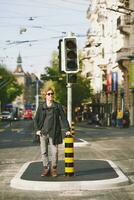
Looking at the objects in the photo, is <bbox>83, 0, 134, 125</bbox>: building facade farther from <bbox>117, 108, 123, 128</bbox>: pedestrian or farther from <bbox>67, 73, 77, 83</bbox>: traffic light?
<bbox>67, 73, 77, 83</bbox>: traffic light

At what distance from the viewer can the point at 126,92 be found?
2395 inches

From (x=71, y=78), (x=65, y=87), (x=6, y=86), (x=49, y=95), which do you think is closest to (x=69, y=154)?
(x=49, y=95)

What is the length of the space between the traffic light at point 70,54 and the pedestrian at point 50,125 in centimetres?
535

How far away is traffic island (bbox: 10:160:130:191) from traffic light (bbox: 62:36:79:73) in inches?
190

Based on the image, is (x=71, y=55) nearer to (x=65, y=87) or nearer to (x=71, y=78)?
(x=71, y=78)

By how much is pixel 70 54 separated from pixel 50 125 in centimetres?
616

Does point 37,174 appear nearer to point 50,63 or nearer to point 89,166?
point 89,166

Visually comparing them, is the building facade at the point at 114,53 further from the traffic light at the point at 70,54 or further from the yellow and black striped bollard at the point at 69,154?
the yellow and black striped bollard at the point at 69,154

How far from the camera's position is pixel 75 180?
12.7 meters

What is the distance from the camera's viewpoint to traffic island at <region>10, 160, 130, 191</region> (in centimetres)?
1219

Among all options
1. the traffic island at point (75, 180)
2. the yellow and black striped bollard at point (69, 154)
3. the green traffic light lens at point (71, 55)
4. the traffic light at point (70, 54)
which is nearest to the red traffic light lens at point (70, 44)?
the traffic light at point (70, 54)

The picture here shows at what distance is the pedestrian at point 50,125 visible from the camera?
44.1 feet

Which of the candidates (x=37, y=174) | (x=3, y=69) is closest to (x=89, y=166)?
(x=37, y=174)

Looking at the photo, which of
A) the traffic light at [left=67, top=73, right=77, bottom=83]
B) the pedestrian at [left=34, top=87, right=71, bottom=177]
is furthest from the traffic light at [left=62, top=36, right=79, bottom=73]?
the pedestrian at [left=34, top=87, right=71, bottom=177]
